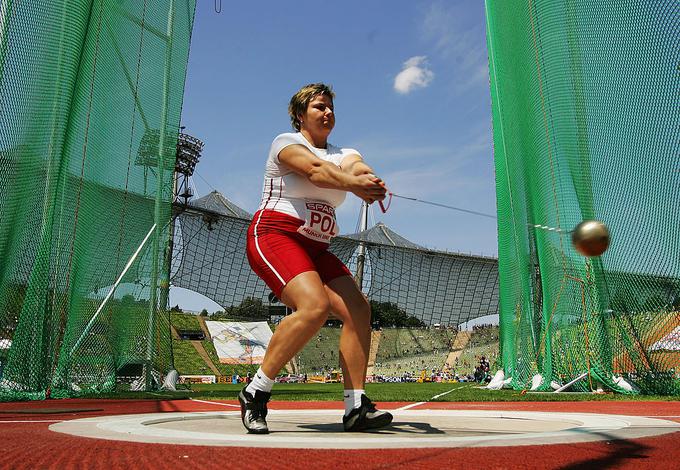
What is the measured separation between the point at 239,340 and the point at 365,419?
160 feet

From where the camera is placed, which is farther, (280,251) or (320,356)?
(320,356)

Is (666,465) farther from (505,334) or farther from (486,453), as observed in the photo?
(505,334)

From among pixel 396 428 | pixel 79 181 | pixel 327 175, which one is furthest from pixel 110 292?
pixel 327 175

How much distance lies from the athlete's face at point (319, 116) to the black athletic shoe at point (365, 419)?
4.63 feet

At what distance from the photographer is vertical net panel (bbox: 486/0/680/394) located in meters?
5.96

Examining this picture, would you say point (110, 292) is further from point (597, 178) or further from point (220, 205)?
point (220, 205)

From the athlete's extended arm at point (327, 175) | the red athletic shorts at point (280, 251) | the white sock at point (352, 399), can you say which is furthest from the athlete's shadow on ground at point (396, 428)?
the athlete's extended arm at point (327, 175)

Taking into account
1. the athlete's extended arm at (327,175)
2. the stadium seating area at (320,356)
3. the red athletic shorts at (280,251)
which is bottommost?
the stadium seating area at (320,356)

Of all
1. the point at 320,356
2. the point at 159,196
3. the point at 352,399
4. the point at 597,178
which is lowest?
the point at 320,356

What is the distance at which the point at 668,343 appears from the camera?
6.89 meters

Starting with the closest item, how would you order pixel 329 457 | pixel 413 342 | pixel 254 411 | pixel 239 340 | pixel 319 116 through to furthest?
pixel 329 457 < pixel 254 411 < pixel 319 116 < pixel 239 340 < pixel 413 342

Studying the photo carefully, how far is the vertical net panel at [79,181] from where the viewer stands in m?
6.01

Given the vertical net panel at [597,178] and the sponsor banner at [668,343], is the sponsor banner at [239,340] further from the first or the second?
the sponsor banner at [668,343]

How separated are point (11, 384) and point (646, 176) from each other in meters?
7.05
